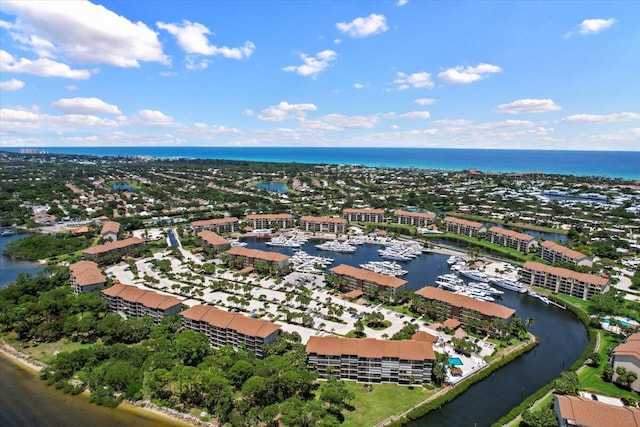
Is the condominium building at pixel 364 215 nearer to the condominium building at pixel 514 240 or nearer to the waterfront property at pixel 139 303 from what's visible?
the condominium building at pixel 514 240

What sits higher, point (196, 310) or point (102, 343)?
point (196, 310)

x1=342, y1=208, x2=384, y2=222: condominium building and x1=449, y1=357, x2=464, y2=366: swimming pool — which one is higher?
x1=342, y1=208, x2=384, y2=222: condominium building

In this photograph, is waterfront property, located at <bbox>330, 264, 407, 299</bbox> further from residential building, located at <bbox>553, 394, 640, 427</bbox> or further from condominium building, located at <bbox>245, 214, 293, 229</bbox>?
condominium building, located at <bbox>245, 214, 293, 229</bbox>

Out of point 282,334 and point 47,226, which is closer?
point 282,334

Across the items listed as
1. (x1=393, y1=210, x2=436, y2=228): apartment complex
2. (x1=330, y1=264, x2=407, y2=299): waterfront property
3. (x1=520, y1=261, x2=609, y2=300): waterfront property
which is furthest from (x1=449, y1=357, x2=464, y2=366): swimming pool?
(x1=393, y1=210, x2=436, y2=228): apartment complex

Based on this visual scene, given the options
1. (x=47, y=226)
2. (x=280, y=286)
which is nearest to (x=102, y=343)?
(x=280, y=286)

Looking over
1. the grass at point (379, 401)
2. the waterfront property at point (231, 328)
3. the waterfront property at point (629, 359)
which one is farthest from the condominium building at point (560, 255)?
the waterfront property at point (231, 328)

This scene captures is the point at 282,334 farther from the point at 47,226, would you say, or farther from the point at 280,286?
the point at 47,226
